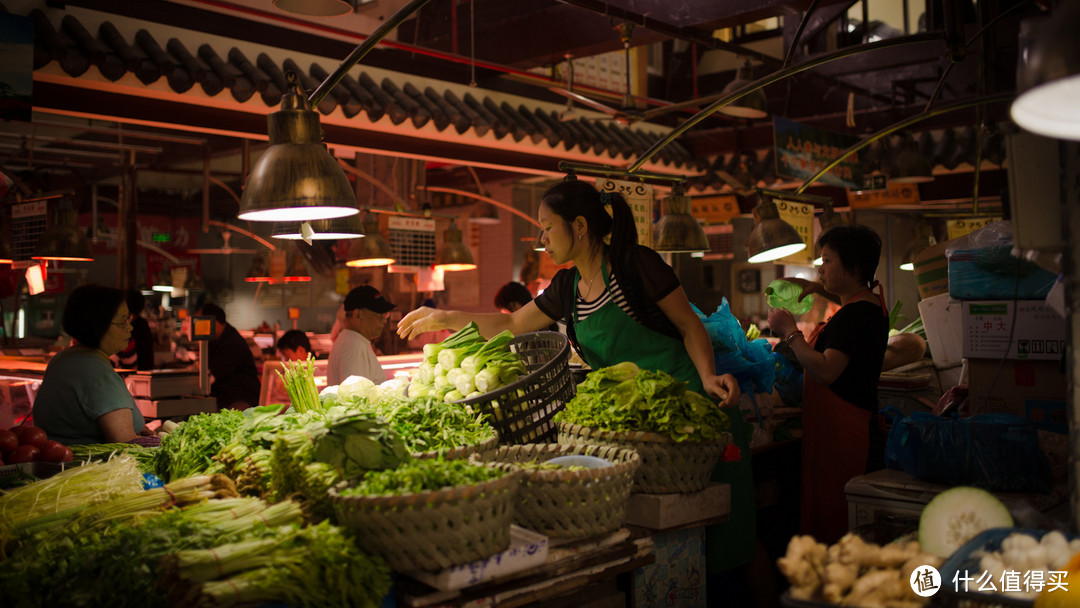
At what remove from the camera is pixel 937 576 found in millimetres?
1937

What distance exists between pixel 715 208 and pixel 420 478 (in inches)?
398

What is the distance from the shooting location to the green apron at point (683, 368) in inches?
131

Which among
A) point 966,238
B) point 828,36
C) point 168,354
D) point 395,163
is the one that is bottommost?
point 168,354

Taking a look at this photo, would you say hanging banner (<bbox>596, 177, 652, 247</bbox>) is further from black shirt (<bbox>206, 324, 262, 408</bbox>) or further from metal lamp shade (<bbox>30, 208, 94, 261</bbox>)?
metal lamp shade (<bbox>30, 208, 94, 261</bbox>)

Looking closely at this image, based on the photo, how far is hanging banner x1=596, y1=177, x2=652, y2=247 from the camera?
4.95 metres

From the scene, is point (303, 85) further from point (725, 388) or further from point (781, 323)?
point (725, 388)

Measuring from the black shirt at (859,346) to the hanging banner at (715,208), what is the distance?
7589 mm

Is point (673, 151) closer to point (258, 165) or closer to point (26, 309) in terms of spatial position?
point (258, 165)

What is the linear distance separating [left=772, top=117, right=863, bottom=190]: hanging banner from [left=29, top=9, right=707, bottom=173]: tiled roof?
7.36 feet

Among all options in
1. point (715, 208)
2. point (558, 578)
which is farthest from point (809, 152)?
point (558, 578)

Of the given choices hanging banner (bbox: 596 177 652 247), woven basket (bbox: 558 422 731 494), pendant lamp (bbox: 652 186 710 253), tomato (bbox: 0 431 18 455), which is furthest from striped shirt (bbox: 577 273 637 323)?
tomato (bbox: 0 431 18 455)

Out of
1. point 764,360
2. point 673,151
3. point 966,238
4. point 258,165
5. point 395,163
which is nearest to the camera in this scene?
point 258,165

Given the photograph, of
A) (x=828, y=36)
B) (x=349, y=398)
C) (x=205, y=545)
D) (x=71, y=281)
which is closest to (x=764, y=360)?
(x=349, y=398)

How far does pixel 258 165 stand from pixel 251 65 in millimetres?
4115
